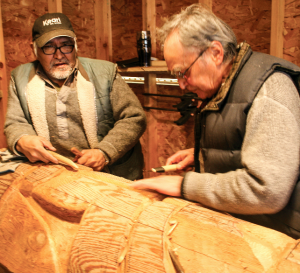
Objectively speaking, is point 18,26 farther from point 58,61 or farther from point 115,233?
point 115,233

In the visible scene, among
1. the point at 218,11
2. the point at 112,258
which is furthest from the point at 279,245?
the point at 218,11

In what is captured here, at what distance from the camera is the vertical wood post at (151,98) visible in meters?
3.43

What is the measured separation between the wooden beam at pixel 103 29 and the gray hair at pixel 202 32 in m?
3.01

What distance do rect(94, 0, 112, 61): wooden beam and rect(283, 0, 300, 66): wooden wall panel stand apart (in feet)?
8.06

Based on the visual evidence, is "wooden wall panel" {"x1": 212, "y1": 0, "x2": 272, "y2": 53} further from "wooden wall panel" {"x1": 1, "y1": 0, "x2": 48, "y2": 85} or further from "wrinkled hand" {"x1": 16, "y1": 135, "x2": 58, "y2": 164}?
"wrinkled hand" {"x1": 16, "y1": 135, "x2": 58, "y2": 164}

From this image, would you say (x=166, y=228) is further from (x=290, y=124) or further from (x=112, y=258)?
(x=290, y=124)

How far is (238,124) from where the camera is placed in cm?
122

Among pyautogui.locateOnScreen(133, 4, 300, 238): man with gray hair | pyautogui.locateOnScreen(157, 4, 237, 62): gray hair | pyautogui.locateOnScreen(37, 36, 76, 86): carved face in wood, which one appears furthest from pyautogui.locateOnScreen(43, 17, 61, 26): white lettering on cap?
pyautogui.locateOnScreen(157, 4, 237, 62): gray hair

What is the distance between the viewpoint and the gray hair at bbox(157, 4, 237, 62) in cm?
130

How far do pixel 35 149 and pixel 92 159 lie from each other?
37 cm

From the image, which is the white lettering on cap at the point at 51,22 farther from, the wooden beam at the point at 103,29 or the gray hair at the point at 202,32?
the wooden beam at the point at 103,29

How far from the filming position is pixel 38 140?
1.93 metres

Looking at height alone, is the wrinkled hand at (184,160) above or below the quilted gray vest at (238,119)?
below

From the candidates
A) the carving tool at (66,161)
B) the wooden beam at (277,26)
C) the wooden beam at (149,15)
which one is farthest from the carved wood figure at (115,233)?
the wooden beam at (149,15)
